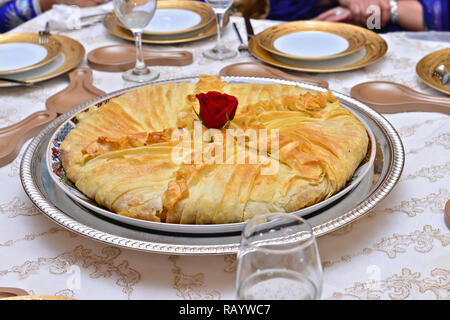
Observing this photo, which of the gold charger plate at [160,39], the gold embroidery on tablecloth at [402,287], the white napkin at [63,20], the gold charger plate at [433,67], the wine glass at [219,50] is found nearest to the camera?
the gold embroidery on tablecloth at [402,287]

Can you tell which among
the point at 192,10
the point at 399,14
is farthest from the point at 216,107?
the point at 399,14

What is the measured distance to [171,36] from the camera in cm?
158

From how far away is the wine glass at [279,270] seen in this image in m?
0.50

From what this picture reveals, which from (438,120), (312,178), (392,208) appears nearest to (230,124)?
(312,178)

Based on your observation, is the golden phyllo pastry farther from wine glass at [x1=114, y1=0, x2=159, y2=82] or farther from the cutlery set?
wine glass at [x1=114, y1=0, x2=159, y2=82]

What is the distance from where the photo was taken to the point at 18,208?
0.89 meters

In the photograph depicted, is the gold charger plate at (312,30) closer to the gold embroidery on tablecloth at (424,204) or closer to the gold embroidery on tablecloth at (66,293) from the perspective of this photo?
the gold embroidery on tablecloth at (424,204)

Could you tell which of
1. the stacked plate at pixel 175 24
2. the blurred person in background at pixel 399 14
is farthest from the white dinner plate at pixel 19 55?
the blurred person in background at pixel 399 14

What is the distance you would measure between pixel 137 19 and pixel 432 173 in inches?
32.1

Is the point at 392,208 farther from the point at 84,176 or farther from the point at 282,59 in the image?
the point at 282,59

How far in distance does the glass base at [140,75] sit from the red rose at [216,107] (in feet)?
1.76

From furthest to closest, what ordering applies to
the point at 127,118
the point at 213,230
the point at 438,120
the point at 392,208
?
1. the point at 438,120
2. the point at 127,118
3. the point at 392,208
4. the point at 213,230

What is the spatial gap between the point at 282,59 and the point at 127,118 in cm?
59

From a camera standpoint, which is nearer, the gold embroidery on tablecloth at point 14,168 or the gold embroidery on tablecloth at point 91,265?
the gold embroidery on tablecloth at point 91,265
